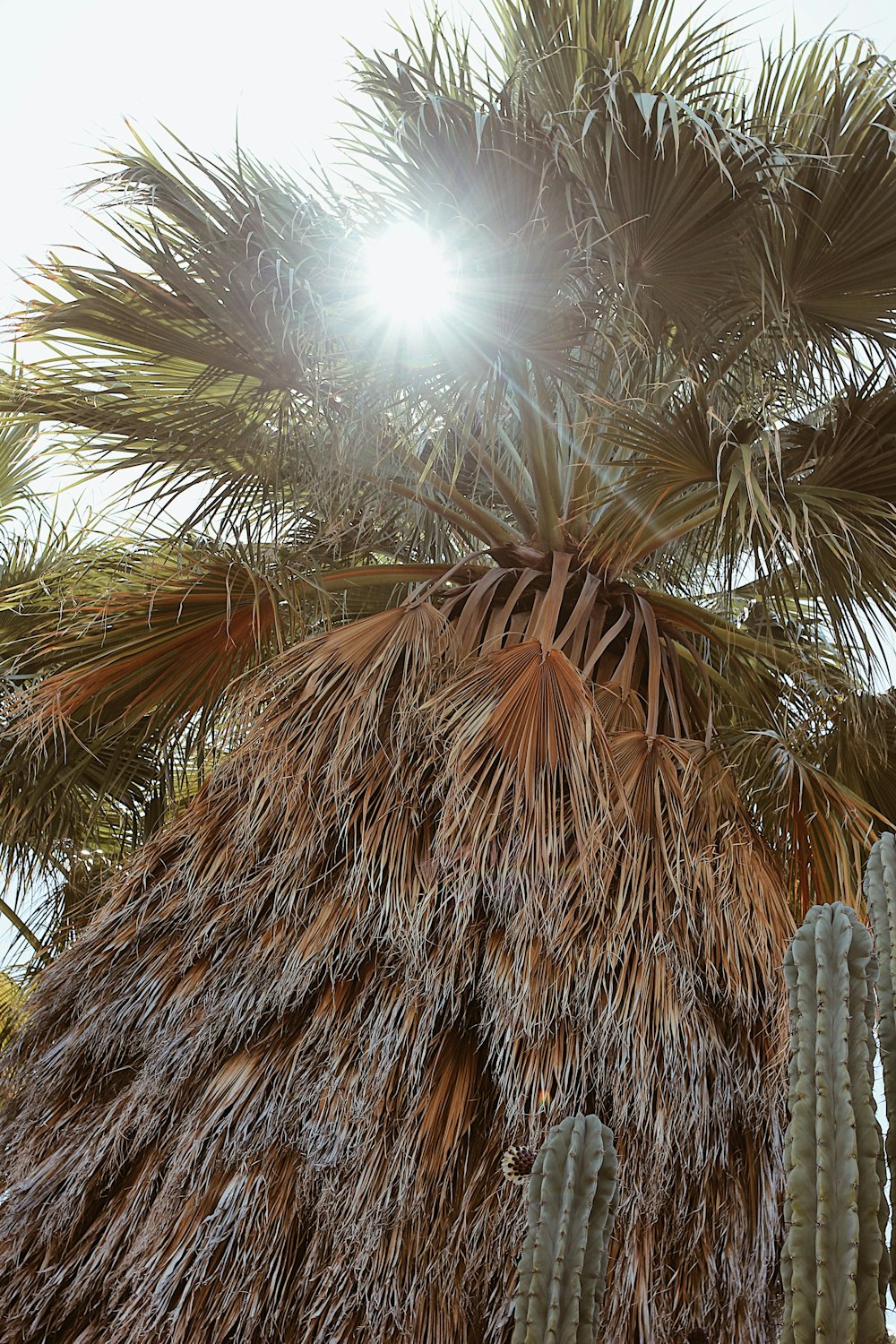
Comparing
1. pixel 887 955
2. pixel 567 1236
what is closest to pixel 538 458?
pixel 887 955

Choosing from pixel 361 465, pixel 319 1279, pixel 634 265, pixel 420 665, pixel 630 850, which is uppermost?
pixel 634 265

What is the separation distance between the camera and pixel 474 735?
9.83ft

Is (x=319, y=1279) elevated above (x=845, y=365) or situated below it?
below

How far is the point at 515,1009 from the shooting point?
8.83ft

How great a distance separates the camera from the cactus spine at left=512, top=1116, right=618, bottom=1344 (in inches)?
76.0

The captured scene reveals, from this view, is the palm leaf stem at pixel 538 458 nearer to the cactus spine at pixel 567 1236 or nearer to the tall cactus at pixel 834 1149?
the tall cactus at pixel 834 1149

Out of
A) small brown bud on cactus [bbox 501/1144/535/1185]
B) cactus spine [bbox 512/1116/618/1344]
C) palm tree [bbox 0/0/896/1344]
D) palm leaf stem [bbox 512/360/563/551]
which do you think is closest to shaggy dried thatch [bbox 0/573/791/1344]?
palm tree [bbox 0/0/896/1344]

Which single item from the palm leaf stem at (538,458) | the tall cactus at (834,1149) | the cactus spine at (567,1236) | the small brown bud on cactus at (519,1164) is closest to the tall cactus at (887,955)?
the tall cactus at (834,1149)

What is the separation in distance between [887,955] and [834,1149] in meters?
0.38

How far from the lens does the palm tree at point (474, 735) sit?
2643mm

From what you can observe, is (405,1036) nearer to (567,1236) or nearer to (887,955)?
(567,1236)

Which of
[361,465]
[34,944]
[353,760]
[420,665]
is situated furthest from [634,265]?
[34,944]

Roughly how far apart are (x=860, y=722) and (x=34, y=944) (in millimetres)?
3300

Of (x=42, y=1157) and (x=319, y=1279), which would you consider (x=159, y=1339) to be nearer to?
(x=319, y=1279)
